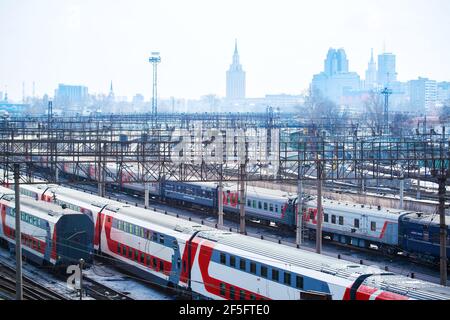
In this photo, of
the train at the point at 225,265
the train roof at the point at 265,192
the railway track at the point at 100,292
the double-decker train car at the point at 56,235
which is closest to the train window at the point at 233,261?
the train at the point at 225,265

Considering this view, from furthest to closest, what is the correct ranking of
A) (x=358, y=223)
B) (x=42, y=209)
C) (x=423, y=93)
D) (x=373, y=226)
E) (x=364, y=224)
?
(x=423, y=93)
(x=358, y=223)
(x=364, y=224)
(x=373, y=226)
(x=42, y=209)

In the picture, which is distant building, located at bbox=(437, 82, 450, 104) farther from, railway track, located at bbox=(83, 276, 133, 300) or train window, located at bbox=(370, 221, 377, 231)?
railway track, located at bbox=(83, 276, 133, 300)

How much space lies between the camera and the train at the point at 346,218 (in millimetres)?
23844

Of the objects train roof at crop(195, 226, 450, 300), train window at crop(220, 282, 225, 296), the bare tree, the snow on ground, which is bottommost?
the snow on ground

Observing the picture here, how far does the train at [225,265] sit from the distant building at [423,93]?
15703cm

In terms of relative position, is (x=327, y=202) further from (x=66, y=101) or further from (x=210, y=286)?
(x=66, y=101)

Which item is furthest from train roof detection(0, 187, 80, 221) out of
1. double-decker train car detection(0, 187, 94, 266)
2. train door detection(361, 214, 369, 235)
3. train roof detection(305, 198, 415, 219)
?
train door detection(361, 214, 369, 235)

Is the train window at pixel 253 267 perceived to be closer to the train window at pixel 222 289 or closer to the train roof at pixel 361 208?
the train window at pixel 222 289

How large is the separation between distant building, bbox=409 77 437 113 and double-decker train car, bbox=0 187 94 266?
157 metres

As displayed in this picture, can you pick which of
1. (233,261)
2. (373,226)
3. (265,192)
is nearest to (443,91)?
(265,192)

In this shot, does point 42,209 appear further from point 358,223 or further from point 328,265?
point 328,265

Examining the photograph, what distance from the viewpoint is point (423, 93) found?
177 metres

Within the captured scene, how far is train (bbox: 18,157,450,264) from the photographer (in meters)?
23.8

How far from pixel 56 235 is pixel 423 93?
16758cm
